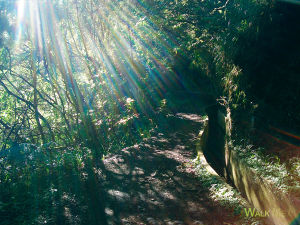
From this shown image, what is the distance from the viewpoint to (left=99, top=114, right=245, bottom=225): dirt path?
18.9ft

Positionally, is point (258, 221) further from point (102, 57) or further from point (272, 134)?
point (102, 57)

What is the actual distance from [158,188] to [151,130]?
5905mm

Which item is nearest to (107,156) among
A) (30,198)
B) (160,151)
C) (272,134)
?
(160,151)

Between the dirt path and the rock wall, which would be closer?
the rock wall

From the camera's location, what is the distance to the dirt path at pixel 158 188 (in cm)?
577

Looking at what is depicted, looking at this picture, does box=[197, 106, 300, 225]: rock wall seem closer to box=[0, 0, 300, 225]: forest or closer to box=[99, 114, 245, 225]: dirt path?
box=[0, 0, 300, 225]: forest

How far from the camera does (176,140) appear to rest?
11.4 metres

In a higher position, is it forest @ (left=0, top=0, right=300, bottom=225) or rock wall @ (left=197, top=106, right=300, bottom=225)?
forest @ (left=0, top=0, right=300, bottom=225)

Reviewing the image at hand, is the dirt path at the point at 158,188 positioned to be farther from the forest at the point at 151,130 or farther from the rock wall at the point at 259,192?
the rock wall at the point at 259,192

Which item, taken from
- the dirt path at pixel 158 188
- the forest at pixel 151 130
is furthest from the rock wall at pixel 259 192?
the dirt path at pixel 158 188

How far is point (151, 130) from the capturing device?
13070 mm

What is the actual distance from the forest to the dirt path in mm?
37

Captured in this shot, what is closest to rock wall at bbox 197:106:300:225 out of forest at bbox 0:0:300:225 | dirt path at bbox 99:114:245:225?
forest at bbox 0:0:300:225

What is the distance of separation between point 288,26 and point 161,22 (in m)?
8.91
